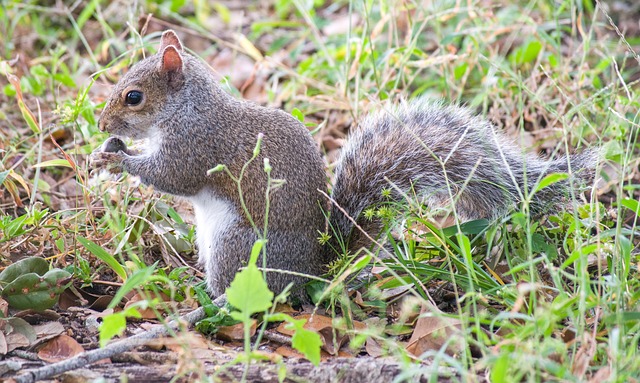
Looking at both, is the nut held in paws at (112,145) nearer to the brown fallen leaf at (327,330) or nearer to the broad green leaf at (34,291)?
the broad green leaf at (34,291)

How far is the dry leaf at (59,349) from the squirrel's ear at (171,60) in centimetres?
103

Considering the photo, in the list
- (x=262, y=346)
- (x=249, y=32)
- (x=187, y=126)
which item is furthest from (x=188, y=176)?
(x=249, y=32)

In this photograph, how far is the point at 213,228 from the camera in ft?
9.66

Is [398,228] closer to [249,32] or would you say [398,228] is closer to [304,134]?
[304,134]

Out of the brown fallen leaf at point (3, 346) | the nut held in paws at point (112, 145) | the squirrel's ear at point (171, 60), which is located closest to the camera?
the brown fallen leaf at point (3, 346)

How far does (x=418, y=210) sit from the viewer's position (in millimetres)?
2908

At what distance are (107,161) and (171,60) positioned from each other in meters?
0.44

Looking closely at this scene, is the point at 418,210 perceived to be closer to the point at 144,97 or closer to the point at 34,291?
the point at 144,97

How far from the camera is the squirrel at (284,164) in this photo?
2889 millimetres

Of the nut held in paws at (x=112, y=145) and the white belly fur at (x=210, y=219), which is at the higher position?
the nut held in paws at (x=112, y=145)

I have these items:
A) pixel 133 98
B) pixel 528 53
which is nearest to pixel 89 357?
pixel 133 98

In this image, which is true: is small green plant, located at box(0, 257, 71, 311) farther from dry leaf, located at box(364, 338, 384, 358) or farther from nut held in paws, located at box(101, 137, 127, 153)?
dry leaf, located at box(364, 338, 384, 358)

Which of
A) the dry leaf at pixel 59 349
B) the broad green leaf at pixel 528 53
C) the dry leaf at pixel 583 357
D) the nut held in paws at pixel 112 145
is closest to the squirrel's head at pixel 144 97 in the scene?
the nut held in paws at pixel 112 145

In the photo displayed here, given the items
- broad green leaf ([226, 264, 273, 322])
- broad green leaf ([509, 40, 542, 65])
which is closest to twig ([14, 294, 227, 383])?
broad green leaf ([226, 264, 273, 322])
